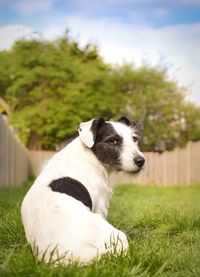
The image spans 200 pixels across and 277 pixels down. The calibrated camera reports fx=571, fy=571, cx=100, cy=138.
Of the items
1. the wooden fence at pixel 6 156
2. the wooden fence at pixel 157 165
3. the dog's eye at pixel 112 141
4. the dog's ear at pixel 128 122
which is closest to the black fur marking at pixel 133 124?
the dog's ear at pixel 128 122

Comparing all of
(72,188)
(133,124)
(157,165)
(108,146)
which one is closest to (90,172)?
(108,146)

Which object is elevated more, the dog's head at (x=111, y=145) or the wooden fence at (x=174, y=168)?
the dog's head at (x=111, y=145)

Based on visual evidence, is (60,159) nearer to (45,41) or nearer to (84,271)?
(84,271)

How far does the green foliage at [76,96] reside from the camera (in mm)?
31703

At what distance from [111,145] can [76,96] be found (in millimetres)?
26516

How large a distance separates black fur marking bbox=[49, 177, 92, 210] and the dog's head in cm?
52

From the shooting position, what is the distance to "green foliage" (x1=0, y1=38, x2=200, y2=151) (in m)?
31.7

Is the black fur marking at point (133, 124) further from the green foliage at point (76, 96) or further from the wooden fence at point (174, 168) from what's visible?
the green foliage at point (76, 96)

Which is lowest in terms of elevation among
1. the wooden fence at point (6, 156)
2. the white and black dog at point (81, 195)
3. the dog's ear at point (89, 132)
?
the wooden fence at point (6, 156)

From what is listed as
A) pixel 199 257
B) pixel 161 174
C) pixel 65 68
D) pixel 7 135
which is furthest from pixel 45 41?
pixel 199 257

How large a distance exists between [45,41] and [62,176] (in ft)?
98.0

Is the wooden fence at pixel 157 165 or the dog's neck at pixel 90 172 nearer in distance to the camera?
the dog's neck at pixel 90 172

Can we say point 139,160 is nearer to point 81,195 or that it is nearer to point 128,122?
point 128,122

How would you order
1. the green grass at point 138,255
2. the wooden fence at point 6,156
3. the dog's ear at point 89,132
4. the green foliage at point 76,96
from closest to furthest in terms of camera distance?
1. the green grass at point 138,255
2. the dog's ear at point 89,132
3. the wooden fence at point 6,156
4. the green foliage at point 76,96
